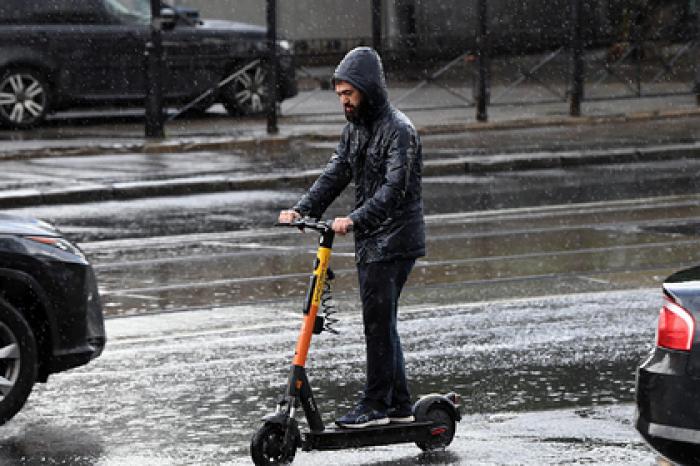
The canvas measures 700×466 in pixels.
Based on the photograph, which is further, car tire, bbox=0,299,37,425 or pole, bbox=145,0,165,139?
pole, bbox=145,0,165,139

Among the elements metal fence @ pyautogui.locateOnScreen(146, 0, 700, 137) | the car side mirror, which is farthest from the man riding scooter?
metal fence @ pyautogui.locateOnScreen(146, 0, 700, 137)

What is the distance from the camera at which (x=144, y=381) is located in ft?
30.5

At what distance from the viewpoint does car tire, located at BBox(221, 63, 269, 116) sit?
25702 mm

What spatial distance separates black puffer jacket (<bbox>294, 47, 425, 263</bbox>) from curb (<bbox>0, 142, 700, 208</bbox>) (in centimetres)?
1047

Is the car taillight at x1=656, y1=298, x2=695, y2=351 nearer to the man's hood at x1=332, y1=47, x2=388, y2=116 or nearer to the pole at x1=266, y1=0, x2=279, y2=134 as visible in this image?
the man's hood at x1=332, y1=47, x2=388, y2=116

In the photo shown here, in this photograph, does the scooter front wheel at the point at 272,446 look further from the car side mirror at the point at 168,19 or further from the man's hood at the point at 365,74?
the car side mirror at the point at 168,19

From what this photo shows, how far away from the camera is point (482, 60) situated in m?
25.2

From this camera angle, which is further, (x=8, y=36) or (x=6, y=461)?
(x=8, y=36)

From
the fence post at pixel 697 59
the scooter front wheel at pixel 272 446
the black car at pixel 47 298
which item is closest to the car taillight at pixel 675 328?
the scooter front wheel at pixel 272 446

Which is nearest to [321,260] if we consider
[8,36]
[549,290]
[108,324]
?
[108,324]

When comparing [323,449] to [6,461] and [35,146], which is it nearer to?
[6,461]

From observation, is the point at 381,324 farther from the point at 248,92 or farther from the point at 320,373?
the point at 248,92

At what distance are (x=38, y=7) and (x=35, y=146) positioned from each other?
9.97 feet

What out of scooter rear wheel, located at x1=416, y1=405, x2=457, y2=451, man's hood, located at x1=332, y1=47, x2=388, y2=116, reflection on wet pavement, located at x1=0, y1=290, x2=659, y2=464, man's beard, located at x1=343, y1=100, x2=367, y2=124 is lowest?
reflection on wet pavement, located at x1=0, y1=290, x2=659, y2=464
